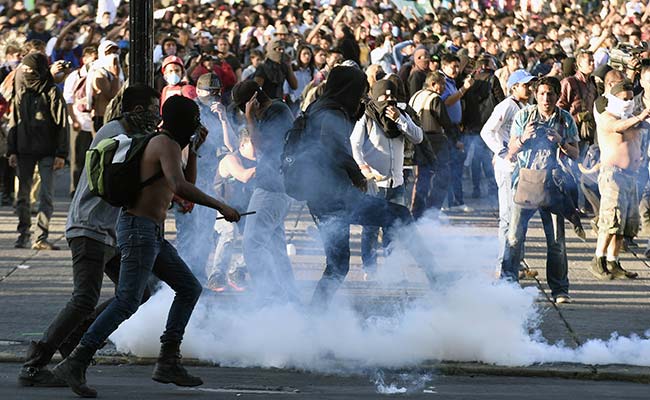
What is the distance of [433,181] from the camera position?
14195 millimetres

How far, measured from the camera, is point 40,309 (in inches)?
408

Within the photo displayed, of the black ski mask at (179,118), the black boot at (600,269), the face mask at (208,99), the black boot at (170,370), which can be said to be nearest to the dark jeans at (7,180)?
the face mask at (208,99)

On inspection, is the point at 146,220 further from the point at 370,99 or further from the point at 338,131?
the point at 370,99

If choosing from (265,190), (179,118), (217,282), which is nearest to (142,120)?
(179,118)

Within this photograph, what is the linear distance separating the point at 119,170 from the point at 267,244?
3010mm

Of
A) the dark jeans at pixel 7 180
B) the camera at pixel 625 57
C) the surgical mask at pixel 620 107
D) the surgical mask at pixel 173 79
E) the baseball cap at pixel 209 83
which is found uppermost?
the baseball cap at pixel 209 83

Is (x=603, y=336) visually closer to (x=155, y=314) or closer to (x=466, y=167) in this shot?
(x=155, y=314)

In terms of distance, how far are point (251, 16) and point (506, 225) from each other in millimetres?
17724

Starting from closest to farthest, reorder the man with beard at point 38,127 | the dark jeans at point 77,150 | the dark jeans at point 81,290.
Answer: the dark jeans at point 81,290 → the man with beard at point 38,127 → the dark jeans at point 77,150

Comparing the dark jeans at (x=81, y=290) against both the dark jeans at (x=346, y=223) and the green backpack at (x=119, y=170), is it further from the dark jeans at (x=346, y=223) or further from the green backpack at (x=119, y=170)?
the dark jeans at (x=346, y=223)

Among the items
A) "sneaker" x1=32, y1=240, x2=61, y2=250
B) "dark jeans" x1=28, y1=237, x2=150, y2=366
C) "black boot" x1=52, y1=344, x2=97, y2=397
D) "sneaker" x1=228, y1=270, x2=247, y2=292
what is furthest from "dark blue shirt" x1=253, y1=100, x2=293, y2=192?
"sneaker" x1=32, y1=240, x2=61, y2=250

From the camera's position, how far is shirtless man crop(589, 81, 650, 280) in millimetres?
12211

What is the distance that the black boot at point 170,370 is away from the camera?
768 centimetres

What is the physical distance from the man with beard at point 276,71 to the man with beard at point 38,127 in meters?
4.90
